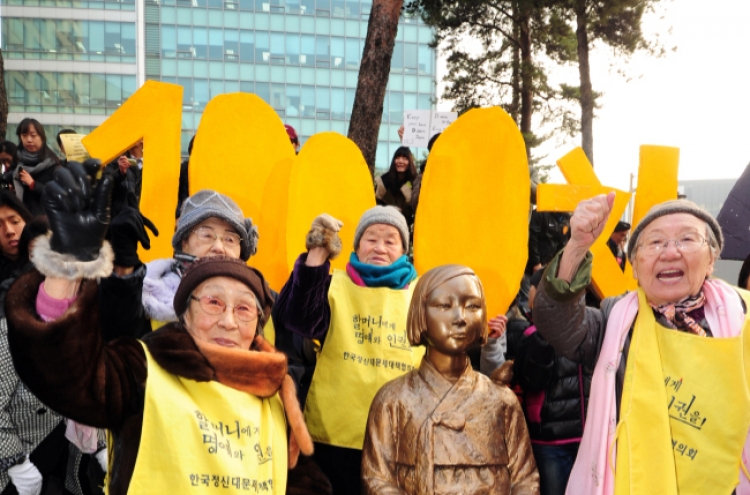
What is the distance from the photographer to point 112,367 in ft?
6.97

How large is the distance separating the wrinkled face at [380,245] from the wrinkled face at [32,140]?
3.76m

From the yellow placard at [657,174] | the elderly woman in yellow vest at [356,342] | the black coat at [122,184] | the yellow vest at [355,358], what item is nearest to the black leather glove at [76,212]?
the black coat at [122,184]

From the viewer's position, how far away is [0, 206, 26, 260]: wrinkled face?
3.61 metres

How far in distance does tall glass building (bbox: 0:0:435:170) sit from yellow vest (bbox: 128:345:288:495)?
1329 inches

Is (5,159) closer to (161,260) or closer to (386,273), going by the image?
(161,260)

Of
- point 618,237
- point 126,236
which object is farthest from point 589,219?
point 618,237

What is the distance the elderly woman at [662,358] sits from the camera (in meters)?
2.53

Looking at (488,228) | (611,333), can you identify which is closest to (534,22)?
(488,228)

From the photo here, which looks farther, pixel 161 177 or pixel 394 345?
pixel 161 177

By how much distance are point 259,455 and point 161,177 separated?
6.85 feet

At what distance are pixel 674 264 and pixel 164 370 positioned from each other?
1.97 meters

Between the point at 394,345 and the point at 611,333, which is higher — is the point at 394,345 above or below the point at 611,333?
below

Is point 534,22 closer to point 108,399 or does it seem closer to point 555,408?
point 555,408

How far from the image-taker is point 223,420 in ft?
7.59
